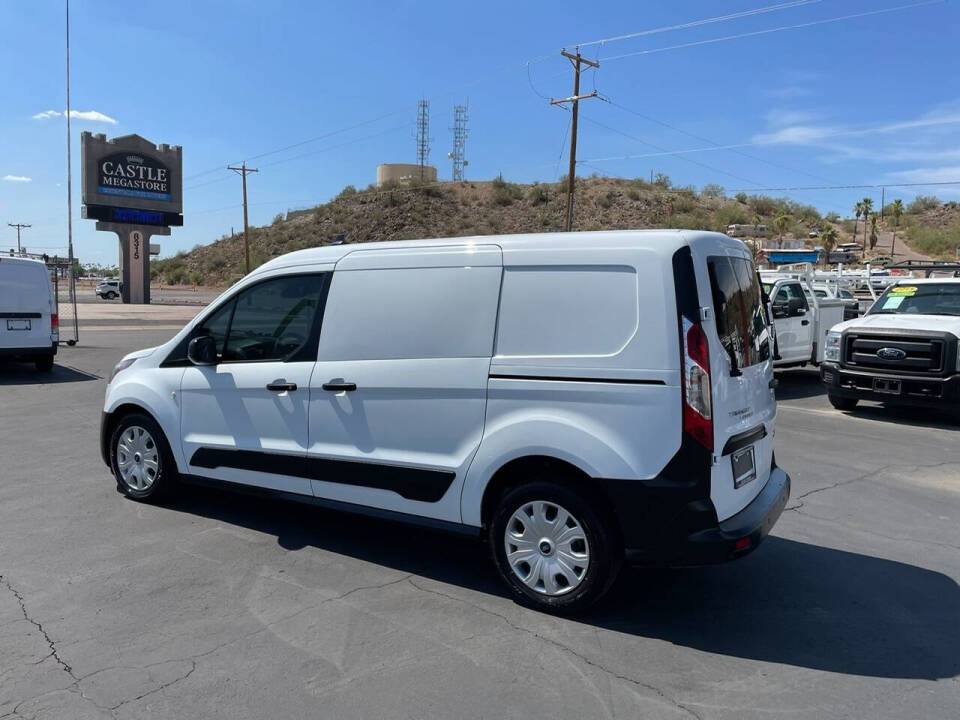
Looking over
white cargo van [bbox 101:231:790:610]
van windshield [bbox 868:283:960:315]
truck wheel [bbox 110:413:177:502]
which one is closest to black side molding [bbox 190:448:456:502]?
white cargo van [bbox 101:231:790:610]

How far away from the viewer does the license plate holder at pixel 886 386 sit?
34.3 ft

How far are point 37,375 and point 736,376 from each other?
1411 cm

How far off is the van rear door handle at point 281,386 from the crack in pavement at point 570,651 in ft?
4.82

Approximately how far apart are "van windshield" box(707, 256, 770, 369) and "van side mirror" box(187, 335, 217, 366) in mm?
3483

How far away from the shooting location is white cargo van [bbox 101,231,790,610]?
151 inches

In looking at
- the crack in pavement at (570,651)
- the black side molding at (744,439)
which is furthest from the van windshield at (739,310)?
the crack in pavement at (570,651)

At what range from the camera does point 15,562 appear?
488 centimetres

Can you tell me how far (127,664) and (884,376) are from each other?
10091mm

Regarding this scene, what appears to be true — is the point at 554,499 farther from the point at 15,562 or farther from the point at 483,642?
the point at 15,562

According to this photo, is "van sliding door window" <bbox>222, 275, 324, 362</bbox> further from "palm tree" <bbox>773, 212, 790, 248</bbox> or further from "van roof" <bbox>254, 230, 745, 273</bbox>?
"palm tree" <bbox>773, 212, 790, 248</bbox>

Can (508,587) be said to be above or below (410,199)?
below

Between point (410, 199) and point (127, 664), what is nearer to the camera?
point (127, 664)

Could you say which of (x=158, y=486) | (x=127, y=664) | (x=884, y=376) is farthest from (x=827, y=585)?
(x=884, y=376)

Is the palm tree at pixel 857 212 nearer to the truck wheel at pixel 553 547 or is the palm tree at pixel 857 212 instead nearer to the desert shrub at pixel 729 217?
the desert shrub at pixel 729 217
